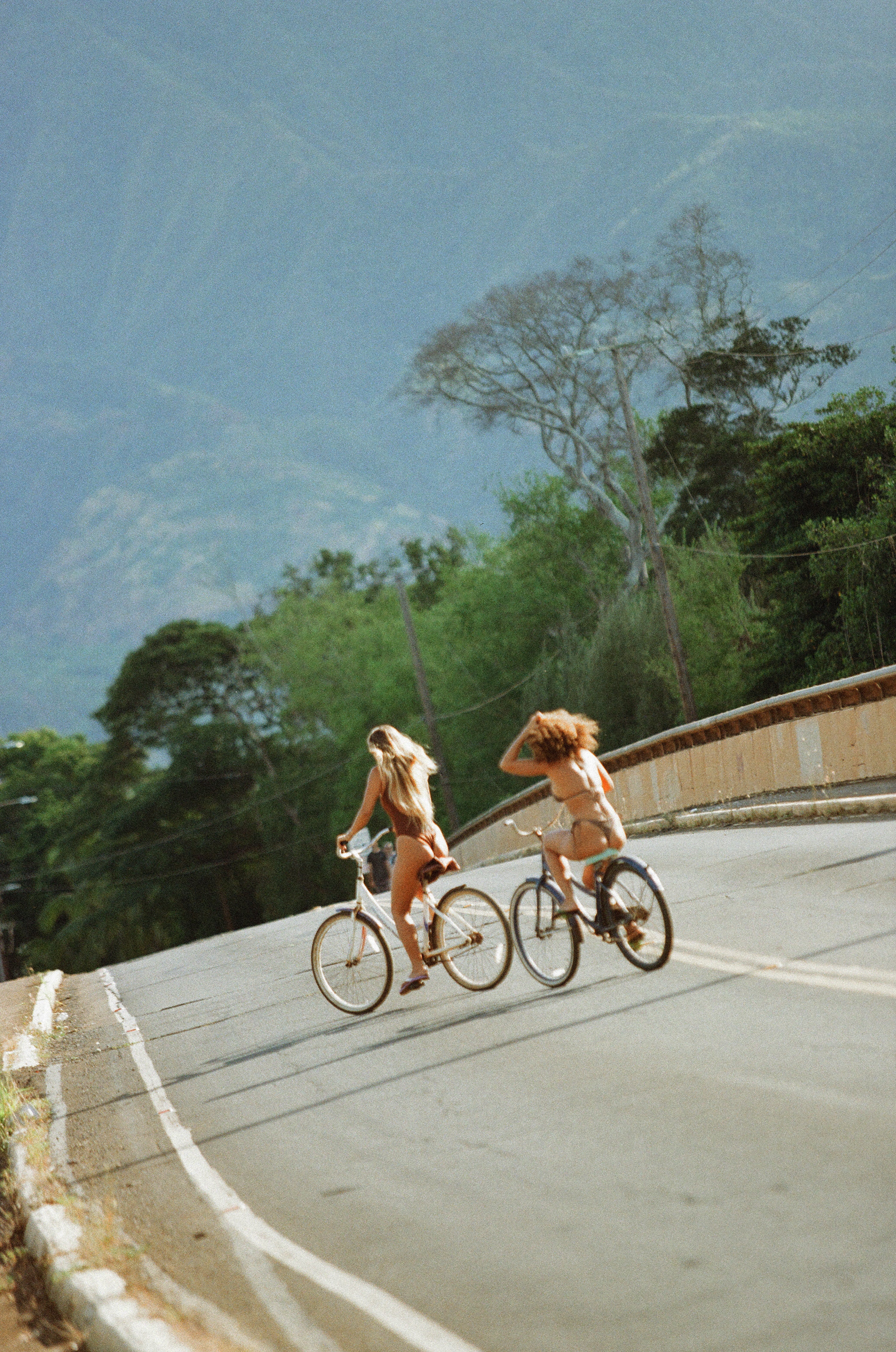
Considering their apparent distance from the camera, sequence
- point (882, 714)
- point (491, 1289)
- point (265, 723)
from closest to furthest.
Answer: point (491, 1289), point (882, 714), point (265, 723)

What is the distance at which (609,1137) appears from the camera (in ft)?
18.7

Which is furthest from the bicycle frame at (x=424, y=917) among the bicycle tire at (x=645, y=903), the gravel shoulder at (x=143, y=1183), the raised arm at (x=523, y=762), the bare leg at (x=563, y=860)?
the gravel shoulder at (x=143, y=1183)

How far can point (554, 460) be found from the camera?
56688mm

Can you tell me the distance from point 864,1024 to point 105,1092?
206 inches

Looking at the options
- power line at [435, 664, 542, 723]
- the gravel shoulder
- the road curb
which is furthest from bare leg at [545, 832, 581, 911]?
power line at [435, 664, 542, 723]

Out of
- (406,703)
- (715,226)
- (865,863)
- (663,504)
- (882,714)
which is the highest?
(715,226)

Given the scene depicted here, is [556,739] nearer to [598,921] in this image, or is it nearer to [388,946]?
[598,921]

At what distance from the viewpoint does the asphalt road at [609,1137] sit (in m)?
4.15

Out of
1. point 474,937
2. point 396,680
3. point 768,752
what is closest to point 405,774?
point 474,937

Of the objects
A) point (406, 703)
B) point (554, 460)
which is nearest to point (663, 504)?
point (554, 460)

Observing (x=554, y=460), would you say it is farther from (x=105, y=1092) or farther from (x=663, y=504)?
(x=105, y=1092)

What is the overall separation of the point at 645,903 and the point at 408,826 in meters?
1.70

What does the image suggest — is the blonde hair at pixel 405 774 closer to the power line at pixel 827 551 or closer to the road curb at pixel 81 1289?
the road curb at pixel 81 1289

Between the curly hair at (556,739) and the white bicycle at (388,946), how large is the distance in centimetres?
98
